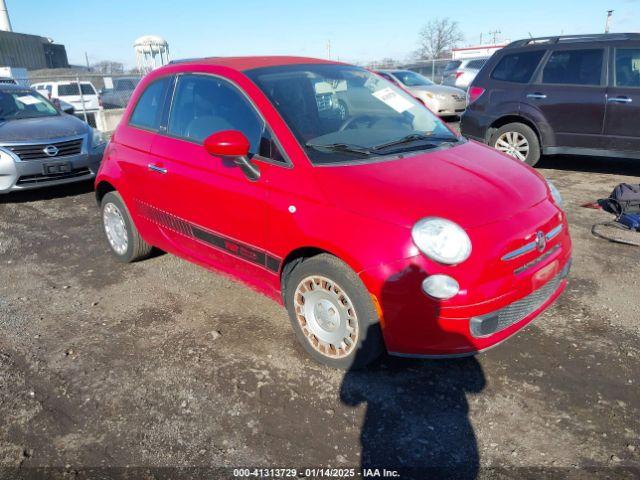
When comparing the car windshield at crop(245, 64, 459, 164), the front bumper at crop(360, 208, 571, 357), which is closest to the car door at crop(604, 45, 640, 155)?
the car windshield at crop(245, 64, 459, 164)

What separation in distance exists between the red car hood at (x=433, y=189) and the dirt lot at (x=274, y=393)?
3.28 ft

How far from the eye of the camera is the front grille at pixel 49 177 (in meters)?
6.87

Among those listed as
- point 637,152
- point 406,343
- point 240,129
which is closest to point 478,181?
point 406,343

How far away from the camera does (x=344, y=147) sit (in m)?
3.11

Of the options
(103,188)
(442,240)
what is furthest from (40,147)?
(442,240)

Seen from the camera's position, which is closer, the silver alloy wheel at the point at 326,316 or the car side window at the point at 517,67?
the silver alloy wheel at the point at 326,316

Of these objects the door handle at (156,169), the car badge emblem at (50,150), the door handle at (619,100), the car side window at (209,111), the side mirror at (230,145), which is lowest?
the car badge emblem at (50,150)

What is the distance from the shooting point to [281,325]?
3582 millimetres

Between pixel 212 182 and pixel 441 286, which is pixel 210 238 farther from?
pixel 441 286

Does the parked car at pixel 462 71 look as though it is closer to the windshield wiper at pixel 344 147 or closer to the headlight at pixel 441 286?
the windshield wiper at pixel 344 147

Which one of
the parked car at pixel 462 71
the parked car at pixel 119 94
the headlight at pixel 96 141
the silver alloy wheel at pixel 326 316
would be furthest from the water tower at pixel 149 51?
the silver alloy wheel at pixel 326 316

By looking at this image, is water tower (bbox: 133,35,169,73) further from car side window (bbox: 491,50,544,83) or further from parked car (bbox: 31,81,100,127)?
car side window (bbox: 491,50,544,83)

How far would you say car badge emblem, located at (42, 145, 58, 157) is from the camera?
700cm

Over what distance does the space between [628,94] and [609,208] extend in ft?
6.51
